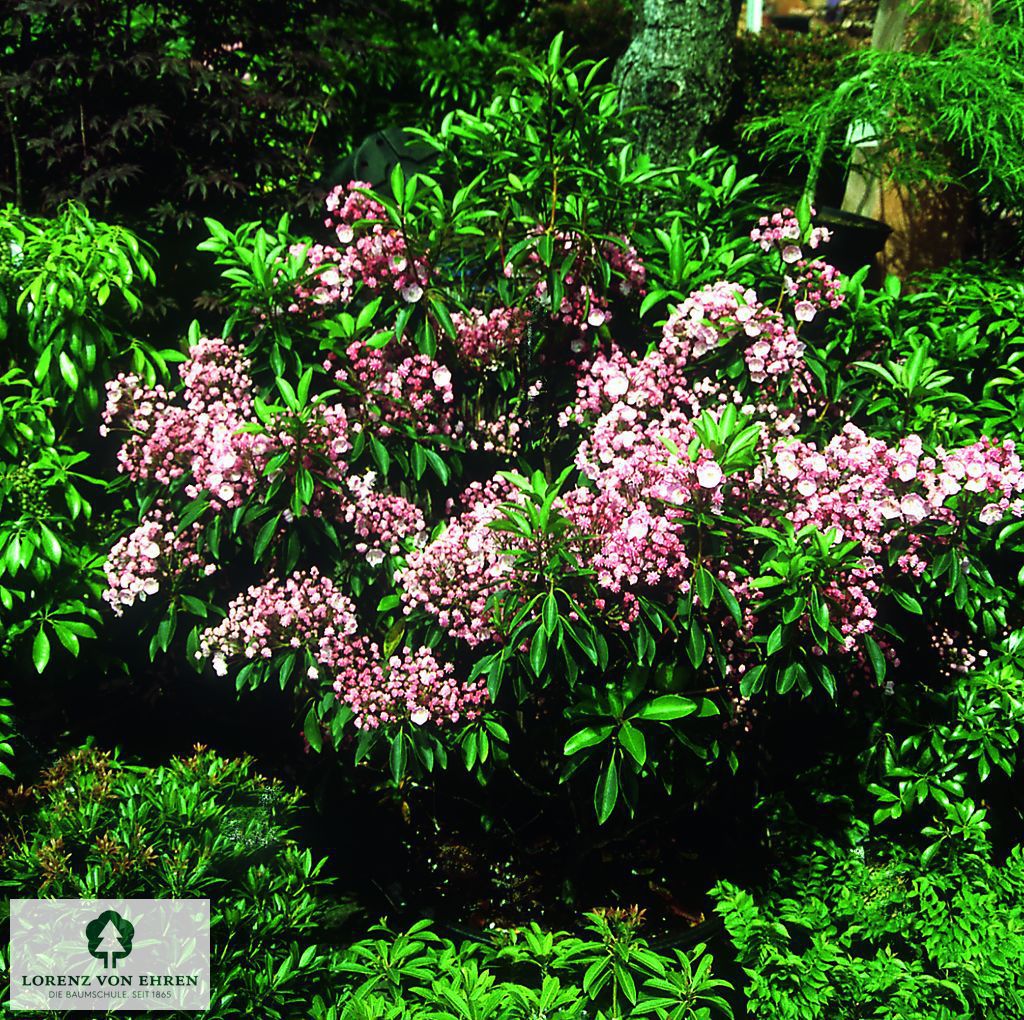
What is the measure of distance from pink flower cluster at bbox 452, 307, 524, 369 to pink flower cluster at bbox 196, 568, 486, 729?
91 centimetres

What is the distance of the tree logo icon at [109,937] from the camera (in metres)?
2.36

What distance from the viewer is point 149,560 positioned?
3459 mm

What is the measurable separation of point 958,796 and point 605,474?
5.06ft

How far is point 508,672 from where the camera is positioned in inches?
130

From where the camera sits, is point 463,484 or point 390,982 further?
point 463,484

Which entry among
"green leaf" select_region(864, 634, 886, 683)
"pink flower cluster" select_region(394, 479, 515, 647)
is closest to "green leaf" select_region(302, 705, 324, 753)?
"pink flower cluster" select_region(394, 479, 515, 647)

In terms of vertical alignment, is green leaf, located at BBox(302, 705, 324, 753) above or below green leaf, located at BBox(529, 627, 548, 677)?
below

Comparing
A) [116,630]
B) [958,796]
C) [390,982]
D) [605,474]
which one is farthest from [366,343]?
[958,796]

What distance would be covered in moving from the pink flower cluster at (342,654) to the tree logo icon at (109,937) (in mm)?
904

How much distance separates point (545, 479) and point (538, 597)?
0.64 meters

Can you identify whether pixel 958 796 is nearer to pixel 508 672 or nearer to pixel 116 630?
pixel 508 672

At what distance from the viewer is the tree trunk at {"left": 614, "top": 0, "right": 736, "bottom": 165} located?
5.67m

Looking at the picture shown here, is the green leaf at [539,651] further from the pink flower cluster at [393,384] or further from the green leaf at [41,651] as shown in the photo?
the green leaf at [41,651]

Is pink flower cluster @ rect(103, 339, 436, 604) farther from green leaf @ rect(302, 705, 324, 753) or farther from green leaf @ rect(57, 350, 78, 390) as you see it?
green leaf @ rect(302, 705, 324, 753)
